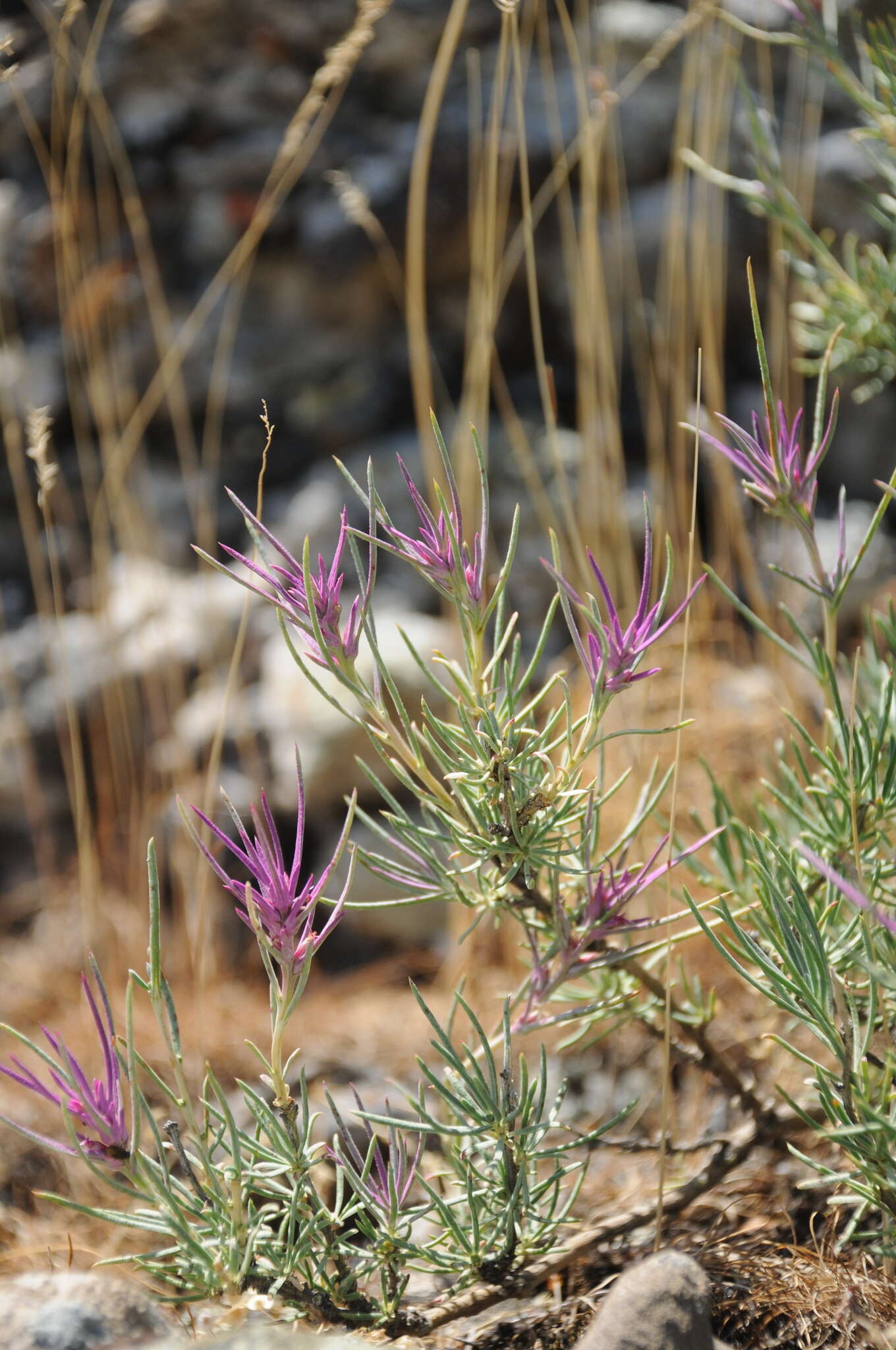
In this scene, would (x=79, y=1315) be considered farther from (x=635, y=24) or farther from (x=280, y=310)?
(x=635, y=24)

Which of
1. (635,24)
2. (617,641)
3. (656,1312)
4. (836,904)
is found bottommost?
(656,1312)

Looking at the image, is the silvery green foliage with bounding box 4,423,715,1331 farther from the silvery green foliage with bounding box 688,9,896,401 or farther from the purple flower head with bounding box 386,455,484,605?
the silvery green foliage with bounding box 688,9,896,401

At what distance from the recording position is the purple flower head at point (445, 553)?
408 mm

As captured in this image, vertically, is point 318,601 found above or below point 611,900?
above

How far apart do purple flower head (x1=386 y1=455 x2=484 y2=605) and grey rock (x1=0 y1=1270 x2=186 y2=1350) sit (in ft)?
1.01

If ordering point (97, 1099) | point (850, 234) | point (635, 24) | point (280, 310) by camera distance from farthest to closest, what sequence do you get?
point (280, 310)
point (635, 24)
point (850, 234)
point (97, 1099)

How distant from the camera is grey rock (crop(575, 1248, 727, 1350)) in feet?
1.34

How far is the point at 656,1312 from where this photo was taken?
41 centimetres

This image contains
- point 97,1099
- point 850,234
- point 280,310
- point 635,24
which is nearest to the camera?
point 97,1099

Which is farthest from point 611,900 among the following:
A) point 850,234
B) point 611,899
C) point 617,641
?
point 850,234

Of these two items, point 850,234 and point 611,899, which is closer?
point 611,899

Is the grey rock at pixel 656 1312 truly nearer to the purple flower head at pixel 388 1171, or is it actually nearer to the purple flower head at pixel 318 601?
the purple flower head at pixel 388 1171

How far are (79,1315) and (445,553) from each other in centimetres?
34

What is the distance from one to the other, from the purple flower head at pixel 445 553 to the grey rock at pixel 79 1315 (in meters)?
0.31
